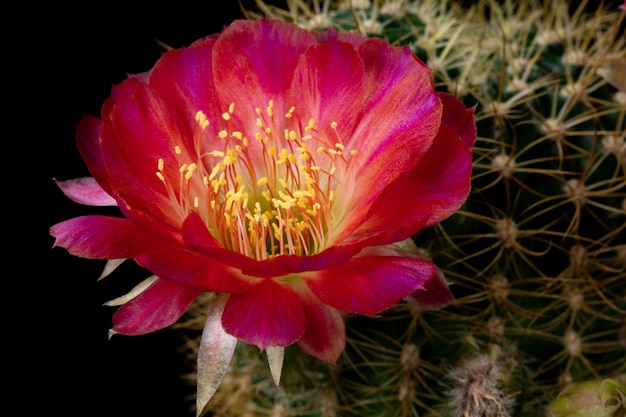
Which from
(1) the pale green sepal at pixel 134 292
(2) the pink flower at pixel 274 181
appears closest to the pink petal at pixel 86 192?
(2) the pink flower at pixel 274 181

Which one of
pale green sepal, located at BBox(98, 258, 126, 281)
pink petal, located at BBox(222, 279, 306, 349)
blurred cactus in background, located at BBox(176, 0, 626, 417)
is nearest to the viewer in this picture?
pink petal, located at BBox(222, 279, 306, 349)

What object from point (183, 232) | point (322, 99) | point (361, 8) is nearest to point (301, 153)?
point (322, 99)

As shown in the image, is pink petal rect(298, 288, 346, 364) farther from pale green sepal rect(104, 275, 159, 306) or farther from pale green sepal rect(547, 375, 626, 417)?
pale green sepal rect(547, 375, 626, 417)

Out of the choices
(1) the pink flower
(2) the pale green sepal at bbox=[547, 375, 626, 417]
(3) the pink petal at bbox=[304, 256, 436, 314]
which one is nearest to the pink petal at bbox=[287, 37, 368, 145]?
(1) the pink flower

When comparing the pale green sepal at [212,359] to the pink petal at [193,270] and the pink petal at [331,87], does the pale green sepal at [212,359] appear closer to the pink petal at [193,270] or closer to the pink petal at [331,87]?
the pink petal at [193,270]

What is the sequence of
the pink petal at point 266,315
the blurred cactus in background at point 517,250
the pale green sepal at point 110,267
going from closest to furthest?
1. the pink petal at point 266,315
2. the pale green sepal at point 110,267
3. the blurred cactus in background at point 517,250

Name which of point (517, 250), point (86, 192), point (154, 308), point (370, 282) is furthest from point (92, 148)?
point (517, 250)
